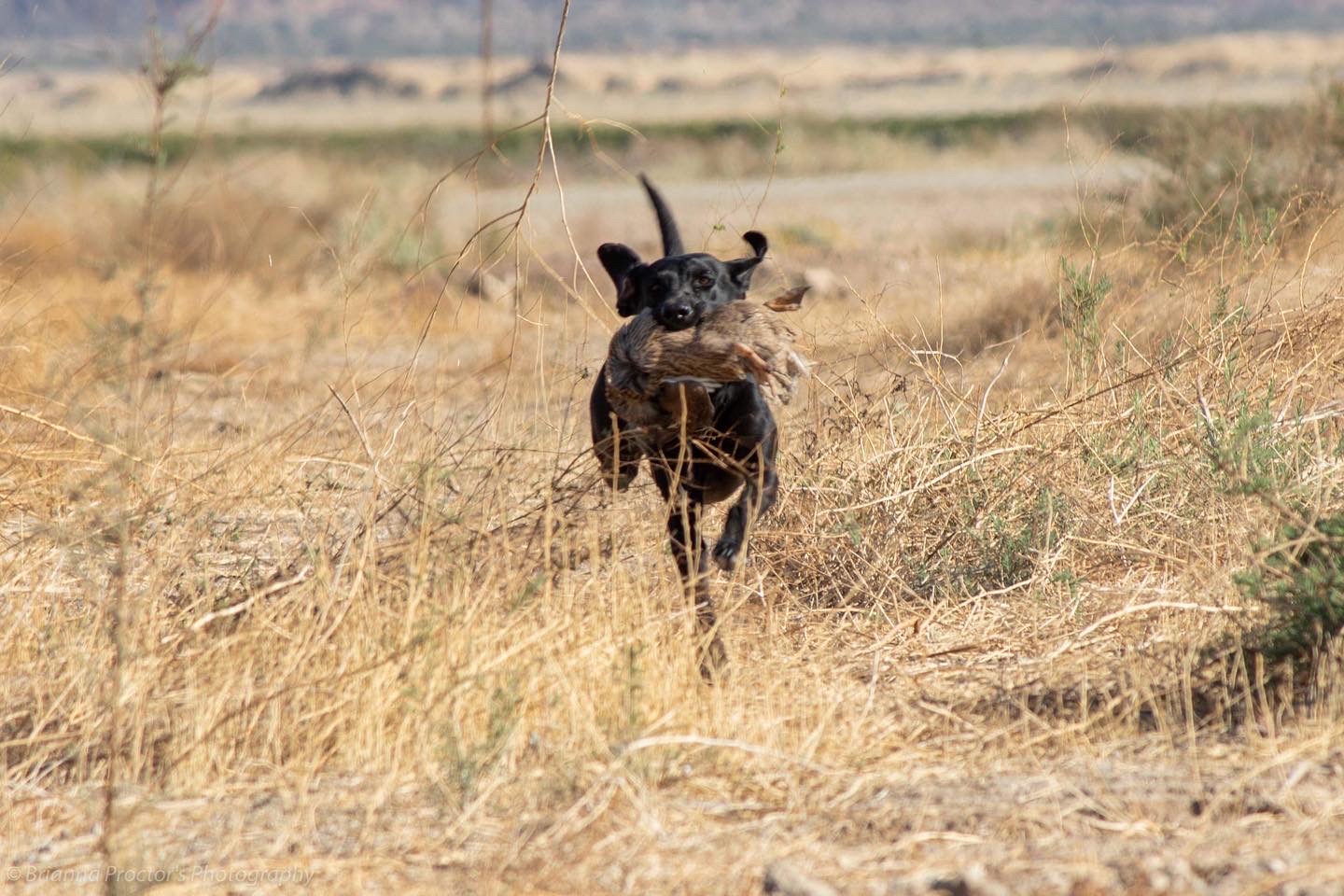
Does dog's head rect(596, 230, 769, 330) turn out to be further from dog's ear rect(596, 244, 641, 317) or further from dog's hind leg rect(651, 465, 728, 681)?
dog's hind leg rect(651, 465, 728, 681)

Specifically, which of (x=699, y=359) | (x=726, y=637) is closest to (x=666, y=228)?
(x=699, y=359)

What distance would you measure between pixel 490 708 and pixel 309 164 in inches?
945

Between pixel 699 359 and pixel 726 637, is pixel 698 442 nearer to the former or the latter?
pixel 699 359

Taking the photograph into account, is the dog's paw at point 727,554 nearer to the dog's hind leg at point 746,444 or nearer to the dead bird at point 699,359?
the dog's hind leg at point 746,444

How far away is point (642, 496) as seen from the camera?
556 centimetres

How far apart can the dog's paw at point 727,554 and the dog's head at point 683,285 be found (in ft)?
2.02

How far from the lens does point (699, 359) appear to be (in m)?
4.41

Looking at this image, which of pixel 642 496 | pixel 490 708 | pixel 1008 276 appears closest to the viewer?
pixel 490 708

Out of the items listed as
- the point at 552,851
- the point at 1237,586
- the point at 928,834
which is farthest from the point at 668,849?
the point at 1237,586

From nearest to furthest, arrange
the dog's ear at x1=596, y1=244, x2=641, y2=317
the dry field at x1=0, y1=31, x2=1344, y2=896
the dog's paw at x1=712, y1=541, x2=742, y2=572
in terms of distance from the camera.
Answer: the dry field at x1=0, y1=31, x2=1344, y2=896, the dog's paw at x1=712, y1=541, x2=742, y2=572, the dog's ear at x1=596, y1=244, x2=641, y2=317

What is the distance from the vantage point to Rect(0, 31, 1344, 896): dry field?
135 inches

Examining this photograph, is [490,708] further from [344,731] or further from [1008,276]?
[1008,276]

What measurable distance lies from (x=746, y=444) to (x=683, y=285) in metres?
0.50

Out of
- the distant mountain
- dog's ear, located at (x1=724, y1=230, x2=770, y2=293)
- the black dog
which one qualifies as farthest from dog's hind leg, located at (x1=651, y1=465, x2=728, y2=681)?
the distant mountain
